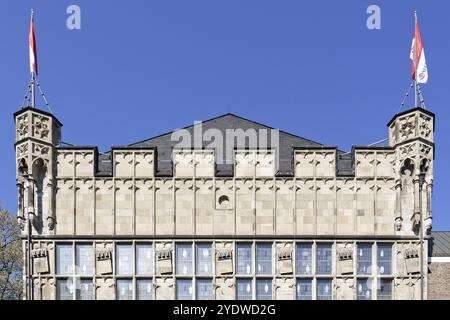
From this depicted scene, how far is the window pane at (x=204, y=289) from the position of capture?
2267 centimetres

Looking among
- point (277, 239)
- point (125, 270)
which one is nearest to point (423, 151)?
point (277, 239)

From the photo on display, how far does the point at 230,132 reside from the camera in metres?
25.5

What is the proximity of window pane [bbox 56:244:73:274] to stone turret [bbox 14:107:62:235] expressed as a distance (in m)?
0.70

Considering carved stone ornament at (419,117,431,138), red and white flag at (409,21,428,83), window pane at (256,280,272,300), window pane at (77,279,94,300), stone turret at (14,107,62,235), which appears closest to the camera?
window pane at (77,279,94,300)

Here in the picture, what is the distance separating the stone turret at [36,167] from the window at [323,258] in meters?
9.15

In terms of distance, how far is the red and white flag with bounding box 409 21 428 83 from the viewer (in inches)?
952

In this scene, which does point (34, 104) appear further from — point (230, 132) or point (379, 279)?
point (379, 279)

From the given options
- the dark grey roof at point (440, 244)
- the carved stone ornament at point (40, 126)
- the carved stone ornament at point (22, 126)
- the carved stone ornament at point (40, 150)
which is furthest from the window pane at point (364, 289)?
the carved stone ornament at point (22, 126)

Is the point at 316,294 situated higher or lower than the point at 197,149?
lower

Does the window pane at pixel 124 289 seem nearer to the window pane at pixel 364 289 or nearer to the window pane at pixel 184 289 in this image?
the window pane at pixel 184 289

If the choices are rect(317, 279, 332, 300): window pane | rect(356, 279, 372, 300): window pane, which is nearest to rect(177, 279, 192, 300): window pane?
rect(317, 279, 332, 300): window pane

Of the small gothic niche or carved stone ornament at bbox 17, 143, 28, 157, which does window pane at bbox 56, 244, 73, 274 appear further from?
carved stone ornament at bbox 17, 143, 28, 157
